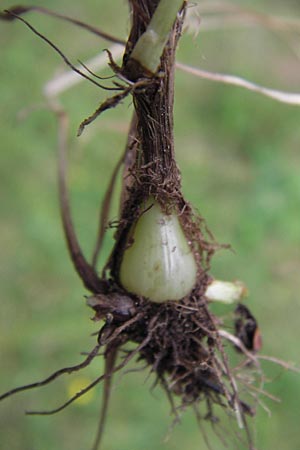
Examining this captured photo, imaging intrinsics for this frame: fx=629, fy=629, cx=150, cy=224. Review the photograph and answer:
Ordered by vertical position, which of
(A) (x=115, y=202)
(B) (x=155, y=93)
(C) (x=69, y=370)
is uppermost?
(A) (x=115, y=202)

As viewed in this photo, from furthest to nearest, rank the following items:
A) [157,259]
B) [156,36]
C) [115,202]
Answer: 1. [115,202]
2. [157,259]
3. [156,36]

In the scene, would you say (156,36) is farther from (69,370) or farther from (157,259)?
(69,370)

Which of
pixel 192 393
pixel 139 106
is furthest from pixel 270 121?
pixel 139 106

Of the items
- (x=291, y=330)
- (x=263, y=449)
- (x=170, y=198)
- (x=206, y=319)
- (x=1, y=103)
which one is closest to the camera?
(x=170, y=198)

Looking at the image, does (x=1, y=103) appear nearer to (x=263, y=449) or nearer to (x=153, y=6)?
(x=263, y=449)

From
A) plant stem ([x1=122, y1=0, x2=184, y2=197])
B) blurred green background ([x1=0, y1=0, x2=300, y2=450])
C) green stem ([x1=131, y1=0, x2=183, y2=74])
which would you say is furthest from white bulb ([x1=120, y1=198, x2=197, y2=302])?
blurred green background ([x1=0, y1=0, x2=300, y2=450])

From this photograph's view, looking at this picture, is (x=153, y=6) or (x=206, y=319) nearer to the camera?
(x=153, y=6)

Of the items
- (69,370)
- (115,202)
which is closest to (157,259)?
(69,370)
